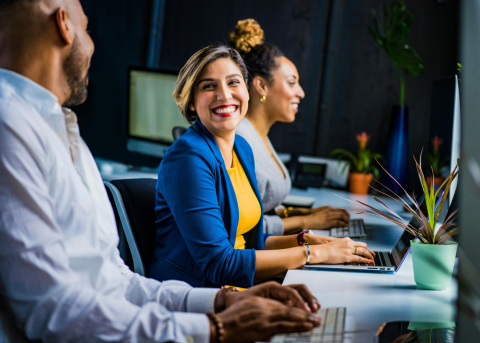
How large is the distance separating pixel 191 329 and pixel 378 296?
51 cm

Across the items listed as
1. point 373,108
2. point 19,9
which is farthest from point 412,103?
point 19,9

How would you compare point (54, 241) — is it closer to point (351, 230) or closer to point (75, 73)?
point (75, 73)

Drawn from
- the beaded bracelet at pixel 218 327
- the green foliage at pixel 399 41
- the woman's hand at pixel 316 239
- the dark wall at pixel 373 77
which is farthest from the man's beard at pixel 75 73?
the dark wall at pixel 373 77

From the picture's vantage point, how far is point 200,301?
966 mm

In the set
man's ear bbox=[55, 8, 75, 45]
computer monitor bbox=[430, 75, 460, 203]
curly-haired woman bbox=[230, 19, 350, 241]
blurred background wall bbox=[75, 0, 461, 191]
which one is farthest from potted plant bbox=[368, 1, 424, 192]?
man's ear bbox=[55, 8, 75, 45]

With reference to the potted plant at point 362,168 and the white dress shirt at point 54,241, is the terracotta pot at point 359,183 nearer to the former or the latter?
the potted plant at point 362,168

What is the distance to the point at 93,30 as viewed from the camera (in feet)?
10.2

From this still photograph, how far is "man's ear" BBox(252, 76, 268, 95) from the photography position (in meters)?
2.15

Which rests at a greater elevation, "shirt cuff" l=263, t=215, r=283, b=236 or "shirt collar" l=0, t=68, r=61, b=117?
"shirt collar" l=0, t=68, r=61, b=117

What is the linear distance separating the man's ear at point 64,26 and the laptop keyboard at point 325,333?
67cm

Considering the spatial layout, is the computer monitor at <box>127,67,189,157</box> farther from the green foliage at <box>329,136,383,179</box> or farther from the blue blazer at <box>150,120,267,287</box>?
the blue blazer at <box>150,120,267,287</box>

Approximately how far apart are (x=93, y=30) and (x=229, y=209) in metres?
2.29

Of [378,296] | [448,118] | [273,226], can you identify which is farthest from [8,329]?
[448,118]

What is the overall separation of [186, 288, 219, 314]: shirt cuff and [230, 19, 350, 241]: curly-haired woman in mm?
928
